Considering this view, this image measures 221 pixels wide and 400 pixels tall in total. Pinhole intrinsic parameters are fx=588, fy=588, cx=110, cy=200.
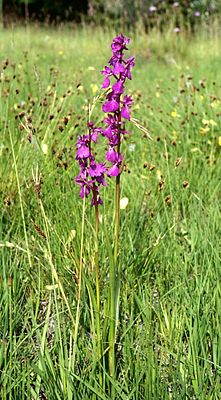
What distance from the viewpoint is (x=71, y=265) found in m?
1.78

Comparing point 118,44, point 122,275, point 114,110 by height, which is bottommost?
point 122,275

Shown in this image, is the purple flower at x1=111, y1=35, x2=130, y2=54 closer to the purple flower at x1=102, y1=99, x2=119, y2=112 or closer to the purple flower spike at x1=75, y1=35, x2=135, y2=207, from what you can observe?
the purple flower spike at x1=75, y1=35, x2=135, y2=207

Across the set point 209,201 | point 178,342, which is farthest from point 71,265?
point 209,201

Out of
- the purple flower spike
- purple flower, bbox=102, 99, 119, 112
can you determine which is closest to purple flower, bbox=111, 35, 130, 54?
the purple flower spike

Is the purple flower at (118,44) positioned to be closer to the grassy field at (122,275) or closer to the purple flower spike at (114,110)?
the purple flower spike at (114,110)

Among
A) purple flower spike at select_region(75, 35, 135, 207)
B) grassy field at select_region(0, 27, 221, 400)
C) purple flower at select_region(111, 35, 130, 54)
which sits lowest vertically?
grassy field at select_region(0, 27, 221, 400)

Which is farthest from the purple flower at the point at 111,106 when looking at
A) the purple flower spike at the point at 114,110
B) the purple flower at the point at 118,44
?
the purple flower at the point at 118,44

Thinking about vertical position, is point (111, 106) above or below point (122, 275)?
above

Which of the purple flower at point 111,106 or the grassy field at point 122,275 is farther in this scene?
the grassy field at point 122,275

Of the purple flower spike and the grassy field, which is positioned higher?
the purple flower spike

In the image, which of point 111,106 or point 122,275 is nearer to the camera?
point 111,106

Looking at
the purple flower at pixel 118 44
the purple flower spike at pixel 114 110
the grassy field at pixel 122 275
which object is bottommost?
the grassy field at pixel 122 275

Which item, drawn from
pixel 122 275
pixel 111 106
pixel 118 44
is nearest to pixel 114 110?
pixel 111 106

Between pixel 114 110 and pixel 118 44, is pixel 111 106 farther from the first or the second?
pixel 118 44
